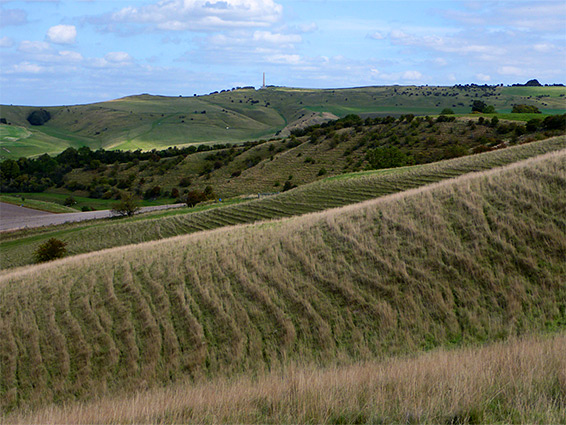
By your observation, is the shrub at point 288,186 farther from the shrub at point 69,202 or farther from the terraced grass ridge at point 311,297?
the terraced grass ridge at point 311,297

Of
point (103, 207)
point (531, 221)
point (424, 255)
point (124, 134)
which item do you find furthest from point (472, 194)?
point (124, 134)

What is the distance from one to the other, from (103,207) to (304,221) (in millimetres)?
65437

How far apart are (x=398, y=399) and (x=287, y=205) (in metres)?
26.5

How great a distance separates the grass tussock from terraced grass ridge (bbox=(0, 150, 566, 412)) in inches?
127

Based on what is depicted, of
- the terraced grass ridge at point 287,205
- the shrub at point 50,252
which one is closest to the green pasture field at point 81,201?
the terraced grass ridge at point 287,205

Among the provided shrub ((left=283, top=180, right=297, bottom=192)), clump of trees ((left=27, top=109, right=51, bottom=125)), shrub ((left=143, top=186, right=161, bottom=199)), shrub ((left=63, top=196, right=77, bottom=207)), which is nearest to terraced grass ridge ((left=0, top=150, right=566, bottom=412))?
shrub ((left=283, top=180, right=297, bottom=192))

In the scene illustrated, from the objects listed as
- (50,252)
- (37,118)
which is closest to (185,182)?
(50,252)

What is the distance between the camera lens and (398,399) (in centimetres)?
533

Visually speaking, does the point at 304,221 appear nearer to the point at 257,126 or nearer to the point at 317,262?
the point at 317,262

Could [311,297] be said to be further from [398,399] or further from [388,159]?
[388,159]

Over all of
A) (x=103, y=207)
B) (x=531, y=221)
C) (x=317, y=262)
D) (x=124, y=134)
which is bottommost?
(x=103, y=207)

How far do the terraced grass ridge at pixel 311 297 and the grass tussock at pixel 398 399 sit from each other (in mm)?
3221

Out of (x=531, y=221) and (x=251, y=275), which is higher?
(x=531, y=221)

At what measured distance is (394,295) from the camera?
11.4m
